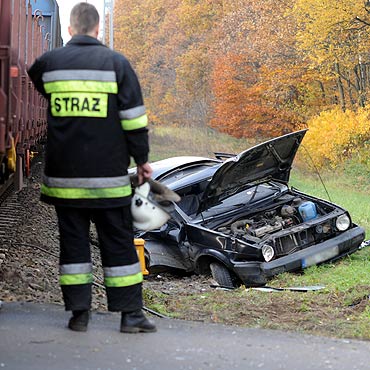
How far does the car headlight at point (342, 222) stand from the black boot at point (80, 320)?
6.98m

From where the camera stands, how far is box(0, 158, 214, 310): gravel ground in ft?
25.9

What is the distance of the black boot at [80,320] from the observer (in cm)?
589

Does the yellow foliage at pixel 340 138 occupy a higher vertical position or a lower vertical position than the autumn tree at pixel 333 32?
lower

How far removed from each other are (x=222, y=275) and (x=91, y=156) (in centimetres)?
623

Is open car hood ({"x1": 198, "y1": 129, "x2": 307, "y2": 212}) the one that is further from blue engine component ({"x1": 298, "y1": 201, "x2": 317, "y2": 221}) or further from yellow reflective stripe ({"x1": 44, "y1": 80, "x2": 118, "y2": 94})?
yellow reflective stripe ({"x1": 44, "y1": 80, "x2": 118, "y2": 94})

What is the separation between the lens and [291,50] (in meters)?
41.4

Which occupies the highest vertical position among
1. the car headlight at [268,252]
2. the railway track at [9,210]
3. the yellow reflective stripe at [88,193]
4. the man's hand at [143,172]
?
the man's hand at [143,172]

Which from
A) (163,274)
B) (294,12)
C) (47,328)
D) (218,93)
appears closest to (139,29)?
(218,93)

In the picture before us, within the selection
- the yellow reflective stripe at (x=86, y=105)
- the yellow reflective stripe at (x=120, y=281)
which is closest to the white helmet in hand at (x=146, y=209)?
the yellow reflective stripe at (x=120, y=281)

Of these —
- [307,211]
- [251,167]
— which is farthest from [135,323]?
[307,211]

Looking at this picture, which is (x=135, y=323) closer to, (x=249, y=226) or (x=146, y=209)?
(x=146, y=209)

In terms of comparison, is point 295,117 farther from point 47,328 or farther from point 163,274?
point 47,328

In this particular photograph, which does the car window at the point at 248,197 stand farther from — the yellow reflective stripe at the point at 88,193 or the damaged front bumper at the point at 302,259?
the yellow reflective stripe at the point at 88,193

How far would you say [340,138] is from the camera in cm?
3531
